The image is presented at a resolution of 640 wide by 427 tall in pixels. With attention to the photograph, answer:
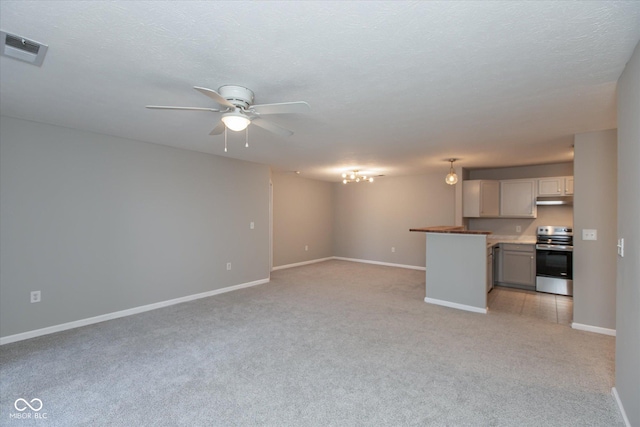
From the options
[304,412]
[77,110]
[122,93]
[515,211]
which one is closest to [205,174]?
[77,110]

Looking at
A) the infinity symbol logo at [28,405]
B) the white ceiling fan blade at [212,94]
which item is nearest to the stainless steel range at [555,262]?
the white ceiling fan blade at [212,94]

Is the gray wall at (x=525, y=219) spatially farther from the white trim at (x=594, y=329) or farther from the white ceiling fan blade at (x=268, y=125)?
the white ceiling fan blade at (x=268, y=125)

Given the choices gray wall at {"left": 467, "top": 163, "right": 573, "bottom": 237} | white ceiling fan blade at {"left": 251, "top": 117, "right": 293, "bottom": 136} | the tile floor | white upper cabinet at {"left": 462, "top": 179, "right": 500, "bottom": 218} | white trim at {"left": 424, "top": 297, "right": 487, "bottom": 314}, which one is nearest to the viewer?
white ceiling fan blade at {"left": 251, "top": 117, "right": 293, "bottom": 136}

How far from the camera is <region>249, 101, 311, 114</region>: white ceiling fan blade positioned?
6.68ft

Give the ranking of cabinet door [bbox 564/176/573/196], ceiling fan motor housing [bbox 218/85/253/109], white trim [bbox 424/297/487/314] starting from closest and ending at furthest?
ceiling fan motor housing [bbox 218/85/253/109] < white trim [bbox 424/297/487/314] < cabinet door [bbox 564/176/573/196]

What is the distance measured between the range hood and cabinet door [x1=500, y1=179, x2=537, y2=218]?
0.44 ft

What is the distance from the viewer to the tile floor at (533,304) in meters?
3.96

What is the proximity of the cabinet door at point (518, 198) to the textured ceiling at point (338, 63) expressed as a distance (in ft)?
7.38

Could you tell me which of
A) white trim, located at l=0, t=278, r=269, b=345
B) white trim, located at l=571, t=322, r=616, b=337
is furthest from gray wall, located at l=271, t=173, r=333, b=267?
white trim, located at l=571, t=322, r=616, b=337

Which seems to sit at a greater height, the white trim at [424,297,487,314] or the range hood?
the range hood

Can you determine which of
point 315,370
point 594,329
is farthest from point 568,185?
point 315,370

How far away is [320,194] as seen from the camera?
8281mm

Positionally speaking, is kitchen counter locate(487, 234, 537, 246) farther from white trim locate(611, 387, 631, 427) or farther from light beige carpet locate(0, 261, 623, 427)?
white trim locate(611, 387, 631, 427)

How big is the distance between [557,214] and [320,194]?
5.29 meters
